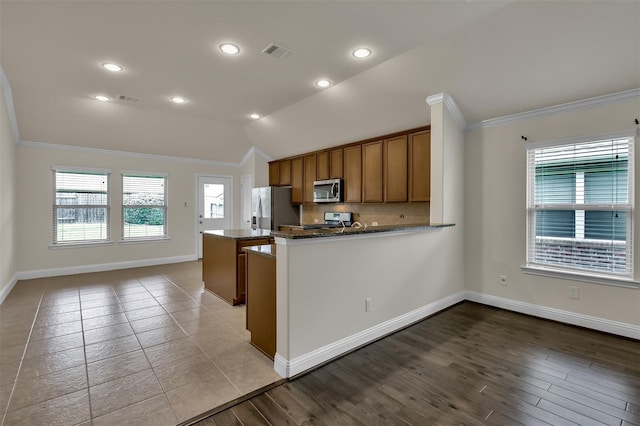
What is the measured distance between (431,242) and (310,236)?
1835mm

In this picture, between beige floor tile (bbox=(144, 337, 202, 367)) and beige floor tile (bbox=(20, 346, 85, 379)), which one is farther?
beige floor tile (bbox=(144, 337, 202, 367))

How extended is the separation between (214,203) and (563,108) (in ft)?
22.2

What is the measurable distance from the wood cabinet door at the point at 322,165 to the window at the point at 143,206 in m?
3.47

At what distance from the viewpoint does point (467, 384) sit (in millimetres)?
2230

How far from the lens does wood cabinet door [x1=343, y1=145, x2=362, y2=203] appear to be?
5.23 m

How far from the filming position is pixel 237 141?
6758 mm

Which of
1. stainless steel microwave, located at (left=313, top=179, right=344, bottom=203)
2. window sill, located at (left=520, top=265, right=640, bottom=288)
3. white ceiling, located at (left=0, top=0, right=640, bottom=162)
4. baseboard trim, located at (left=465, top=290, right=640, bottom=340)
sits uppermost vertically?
white ceiling, located at (left=0, top=0, right=640, bottom=162)

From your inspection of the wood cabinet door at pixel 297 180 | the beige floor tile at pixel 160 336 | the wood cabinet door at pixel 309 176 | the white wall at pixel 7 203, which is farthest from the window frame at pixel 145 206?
the beige floor tile at pixel 160 336

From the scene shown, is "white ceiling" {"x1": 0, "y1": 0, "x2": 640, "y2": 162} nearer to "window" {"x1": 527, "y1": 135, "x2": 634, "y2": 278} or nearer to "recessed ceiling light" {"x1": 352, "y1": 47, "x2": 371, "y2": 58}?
"recessed ceiling light" {"x1": 352, "y1": 47, "x2": 371, "y2": 58}

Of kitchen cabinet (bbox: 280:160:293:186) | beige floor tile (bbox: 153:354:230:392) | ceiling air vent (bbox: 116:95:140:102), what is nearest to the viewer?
beige floor tile (bbox: 153:354:230:392)

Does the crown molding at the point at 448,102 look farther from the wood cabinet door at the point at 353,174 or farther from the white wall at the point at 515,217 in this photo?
the wood cabinet door at the point at 353,174

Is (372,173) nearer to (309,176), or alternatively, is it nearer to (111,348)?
(309,176)

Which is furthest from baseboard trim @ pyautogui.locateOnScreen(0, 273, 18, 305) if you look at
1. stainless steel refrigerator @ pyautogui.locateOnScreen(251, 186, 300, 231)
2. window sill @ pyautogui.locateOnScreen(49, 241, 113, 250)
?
stainless steel refrigerator @ pyautogui.locateOnScreen(251, 186, 300, 231)

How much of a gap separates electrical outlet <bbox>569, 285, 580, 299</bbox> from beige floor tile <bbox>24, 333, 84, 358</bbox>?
4.97 meters
